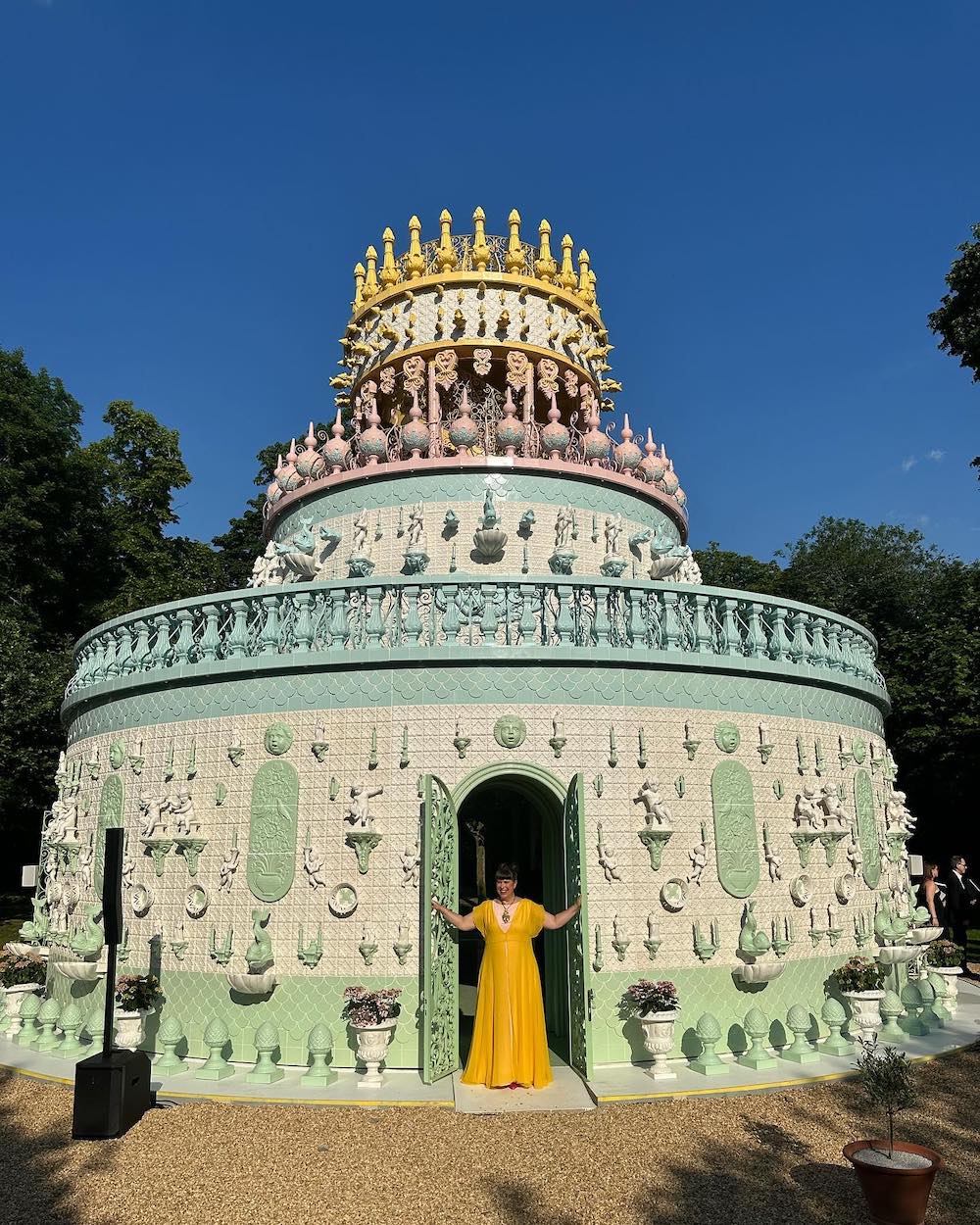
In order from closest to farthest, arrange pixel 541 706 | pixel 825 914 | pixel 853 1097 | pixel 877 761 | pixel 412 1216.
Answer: pixel 412 1216, pixel 853 1097, pixel 541 706, pixel 825 914, pixel 877 761

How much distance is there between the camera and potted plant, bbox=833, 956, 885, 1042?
1152 cm

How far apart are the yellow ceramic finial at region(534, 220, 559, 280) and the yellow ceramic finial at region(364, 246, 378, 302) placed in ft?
13.3

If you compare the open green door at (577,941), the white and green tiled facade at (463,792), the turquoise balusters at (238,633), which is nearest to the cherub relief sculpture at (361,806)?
the white and green tiled facade at (463,792)

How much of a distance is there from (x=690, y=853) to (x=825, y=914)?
8.43 feet

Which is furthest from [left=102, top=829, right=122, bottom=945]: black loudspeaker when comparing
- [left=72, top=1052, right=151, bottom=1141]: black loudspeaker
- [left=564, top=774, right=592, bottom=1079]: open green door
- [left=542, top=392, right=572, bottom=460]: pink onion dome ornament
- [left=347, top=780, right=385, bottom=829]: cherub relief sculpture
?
[left=542, top=392, right=572, bottom=460]: pink onion dome ornament

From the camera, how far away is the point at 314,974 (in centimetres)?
1090

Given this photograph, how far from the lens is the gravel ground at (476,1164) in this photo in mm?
6906

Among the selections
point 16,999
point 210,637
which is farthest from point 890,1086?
point 16,999

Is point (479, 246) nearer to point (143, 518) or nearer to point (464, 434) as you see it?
point (464, 434)

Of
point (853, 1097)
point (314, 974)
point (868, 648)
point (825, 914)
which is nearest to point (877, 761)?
point (868, 648)

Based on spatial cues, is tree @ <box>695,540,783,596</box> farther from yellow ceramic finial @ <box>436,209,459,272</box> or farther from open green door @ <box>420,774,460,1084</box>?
open green door @ <box>420,774,460,1084</box>

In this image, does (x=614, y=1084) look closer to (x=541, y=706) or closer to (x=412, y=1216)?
(x=412, y=1216)

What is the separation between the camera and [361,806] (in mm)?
11078

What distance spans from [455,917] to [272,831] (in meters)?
2.96
